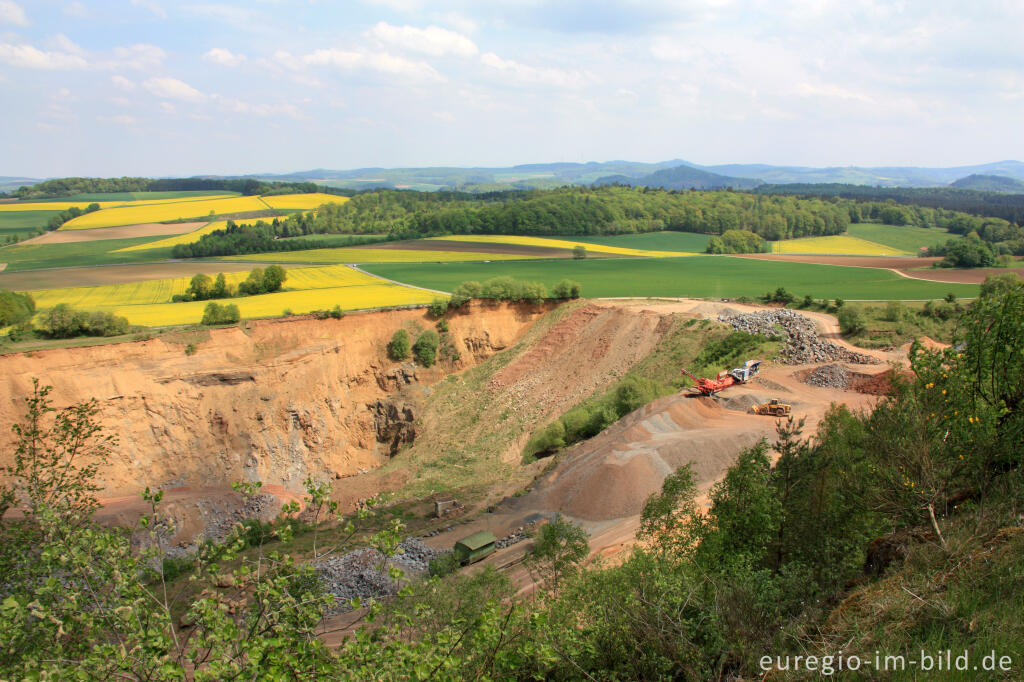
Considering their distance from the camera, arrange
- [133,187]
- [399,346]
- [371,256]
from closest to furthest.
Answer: [399,346] → [371,256] → [133,187]

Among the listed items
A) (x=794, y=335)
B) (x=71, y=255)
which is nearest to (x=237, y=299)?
(x=71, y=255)

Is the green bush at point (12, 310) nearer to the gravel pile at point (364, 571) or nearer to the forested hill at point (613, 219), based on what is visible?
the gravel pile at point (364, 571)

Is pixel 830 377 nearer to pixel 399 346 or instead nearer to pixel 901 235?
pixel 399 346

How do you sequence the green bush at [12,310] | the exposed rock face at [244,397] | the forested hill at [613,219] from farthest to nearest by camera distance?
the forested hill at [613,219] → the green bush at [12,310] → the exposed rock face at [244,397]

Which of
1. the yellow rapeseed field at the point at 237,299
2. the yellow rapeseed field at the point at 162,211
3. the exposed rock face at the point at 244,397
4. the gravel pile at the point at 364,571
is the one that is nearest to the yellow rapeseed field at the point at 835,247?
the yellow rapeseed field at the point at 237,299

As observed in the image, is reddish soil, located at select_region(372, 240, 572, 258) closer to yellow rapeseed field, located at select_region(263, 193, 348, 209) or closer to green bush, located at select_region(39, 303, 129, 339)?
yellow rapeseed field, located at select_region(263, 193, 348, 209)

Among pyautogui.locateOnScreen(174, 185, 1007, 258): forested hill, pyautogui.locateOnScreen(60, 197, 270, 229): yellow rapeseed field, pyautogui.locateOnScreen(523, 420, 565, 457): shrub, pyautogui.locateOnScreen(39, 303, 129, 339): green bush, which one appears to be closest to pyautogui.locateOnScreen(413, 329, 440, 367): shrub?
pyautogui.locateOnScreen(523, 420, 565, 457): shrub
